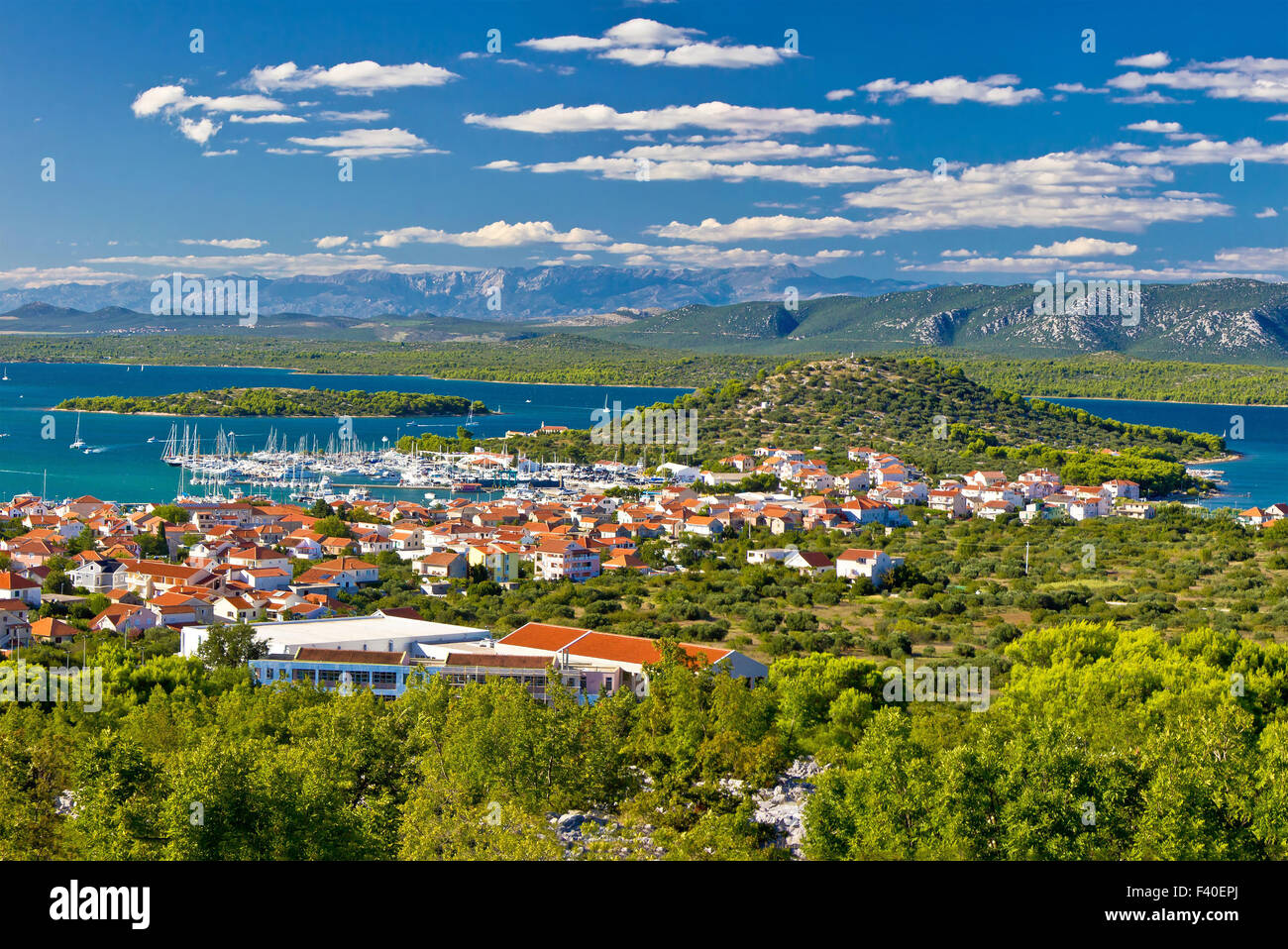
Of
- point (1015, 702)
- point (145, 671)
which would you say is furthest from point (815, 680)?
point (145, 671)

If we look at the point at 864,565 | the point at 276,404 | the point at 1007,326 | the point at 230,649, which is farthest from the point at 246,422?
the point at 1007,326

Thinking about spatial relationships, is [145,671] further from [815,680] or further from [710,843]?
[710,843]

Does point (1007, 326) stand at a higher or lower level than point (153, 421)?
higher

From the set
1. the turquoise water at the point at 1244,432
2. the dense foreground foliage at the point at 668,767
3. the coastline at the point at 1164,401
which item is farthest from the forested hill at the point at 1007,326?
the dense foreground foliage at the point at 668,767

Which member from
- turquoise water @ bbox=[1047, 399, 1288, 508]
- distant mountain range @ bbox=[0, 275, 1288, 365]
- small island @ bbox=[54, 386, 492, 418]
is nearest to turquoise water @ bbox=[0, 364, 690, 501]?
small island @ bbox=[54, 386, 492, 418]

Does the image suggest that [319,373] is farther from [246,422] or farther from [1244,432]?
[1244,432]

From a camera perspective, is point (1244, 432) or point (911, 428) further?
point (1244, 432)

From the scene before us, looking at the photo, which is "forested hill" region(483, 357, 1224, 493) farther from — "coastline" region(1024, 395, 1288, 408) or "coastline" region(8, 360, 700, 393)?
"coastline" region(1024, 395, 1288, 408)

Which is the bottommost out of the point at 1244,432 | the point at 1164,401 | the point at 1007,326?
the point at 1244,432
